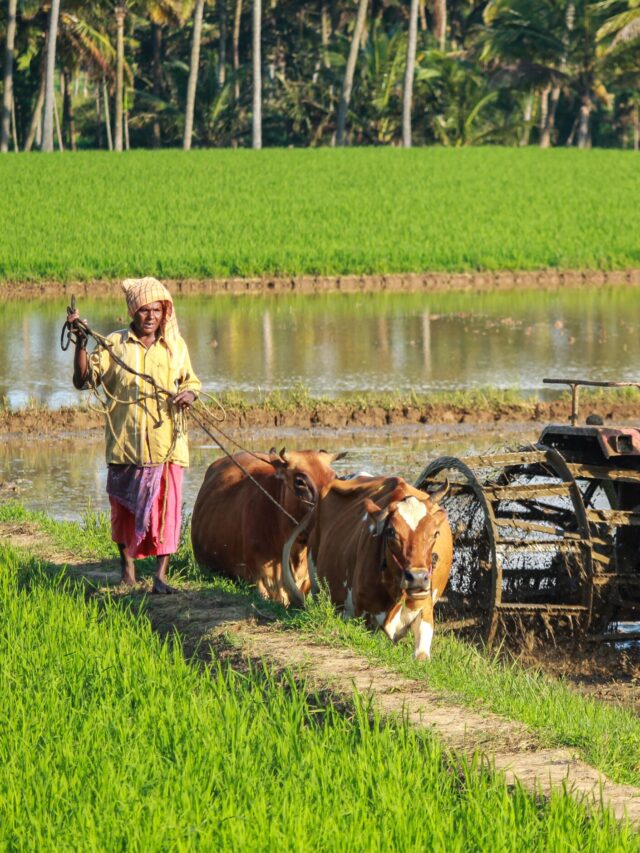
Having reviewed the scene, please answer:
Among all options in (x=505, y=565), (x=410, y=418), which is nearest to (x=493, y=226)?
(x=410, y=418)

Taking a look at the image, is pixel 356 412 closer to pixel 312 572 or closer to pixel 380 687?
pixel 312 572

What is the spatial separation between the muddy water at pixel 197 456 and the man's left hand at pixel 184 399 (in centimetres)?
306

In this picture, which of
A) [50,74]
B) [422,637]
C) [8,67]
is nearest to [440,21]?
[8,67]

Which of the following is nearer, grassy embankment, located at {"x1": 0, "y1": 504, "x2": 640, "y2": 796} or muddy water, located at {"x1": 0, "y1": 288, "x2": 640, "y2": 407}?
grassy embankment, located at {"x1": 0, "y1": 504, "x2": 640, "y2": 796}

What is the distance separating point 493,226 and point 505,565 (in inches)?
793

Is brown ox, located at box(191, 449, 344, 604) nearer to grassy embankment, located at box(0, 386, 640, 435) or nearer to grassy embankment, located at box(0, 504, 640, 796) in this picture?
grassy embankment, located at box(0, 504, 640, 796)

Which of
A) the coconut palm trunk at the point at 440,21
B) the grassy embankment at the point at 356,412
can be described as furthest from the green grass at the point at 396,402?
the coconut palm trunk at the point at 440,21

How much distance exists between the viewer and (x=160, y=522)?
7.46 m

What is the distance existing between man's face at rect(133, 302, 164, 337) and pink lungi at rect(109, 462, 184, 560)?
67 cm

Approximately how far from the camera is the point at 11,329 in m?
18.9

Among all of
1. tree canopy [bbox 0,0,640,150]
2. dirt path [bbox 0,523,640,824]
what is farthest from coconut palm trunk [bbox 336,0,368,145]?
dirt path [bbox 0,523,640,824]

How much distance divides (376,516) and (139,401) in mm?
1535

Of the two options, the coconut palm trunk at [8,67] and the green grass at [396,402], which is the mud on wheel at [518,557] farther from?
the coconut palm trunk at [8,67]

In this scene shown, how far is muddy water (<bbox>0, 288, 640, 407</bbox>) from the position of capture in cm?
1523
